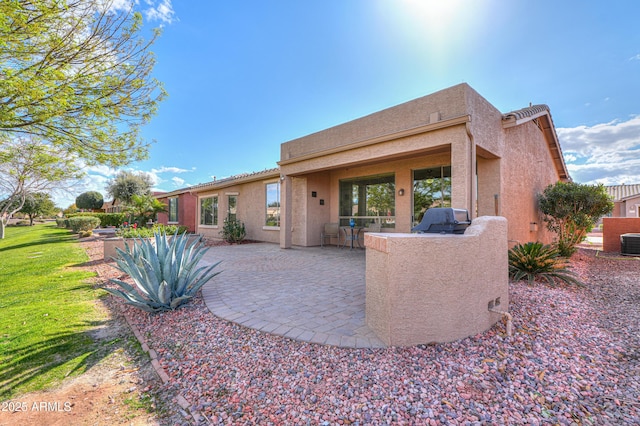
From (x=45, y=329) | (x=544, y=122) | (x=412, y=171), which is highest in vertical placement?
(x=544, y=122)

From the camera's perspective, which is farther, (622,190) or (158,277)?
(622,190)

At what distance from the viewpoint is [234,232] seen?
13094mm

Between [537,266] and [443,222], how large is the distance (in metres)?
3.33

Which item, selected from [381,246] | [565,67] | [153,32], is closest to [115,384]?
[381,246]

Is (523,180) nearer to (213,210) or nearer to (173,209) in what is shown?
(213,210)

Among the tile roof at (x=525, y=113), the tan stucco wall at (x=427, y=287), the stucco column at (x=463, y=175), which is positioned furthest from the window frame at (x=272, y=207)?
the tan stucco wall at (x=427, y=287)

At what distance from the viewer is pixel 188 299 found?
4551mm

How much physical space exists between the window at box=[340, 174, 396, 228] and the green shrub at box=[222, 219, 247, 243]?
507cm

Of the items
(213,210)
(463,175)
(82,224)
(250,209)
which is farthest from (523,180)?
(82,224)

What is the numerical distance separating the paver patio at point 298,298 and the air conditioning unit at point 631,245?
966 centimetres

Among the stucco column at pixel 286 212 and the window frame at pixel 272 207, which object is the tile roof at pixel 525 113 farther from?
the window frame at pixel 272 207

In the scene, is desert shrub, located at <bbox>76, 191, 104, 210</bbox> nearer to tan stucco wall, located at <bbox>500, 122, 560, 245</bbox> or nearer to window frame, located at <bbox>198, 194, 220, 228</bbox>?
window frame, located at <bbox>198, 194, 220, 228</bbox>

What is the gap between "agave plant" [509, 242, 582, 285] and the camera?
5480 mm

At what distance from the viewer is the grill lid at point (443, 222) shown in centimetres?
374
